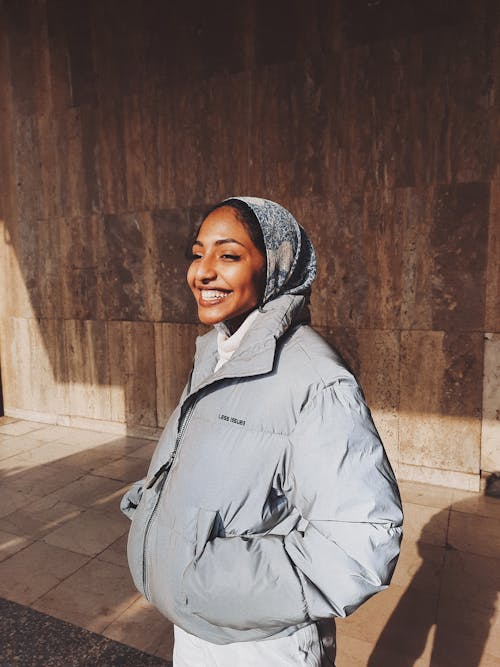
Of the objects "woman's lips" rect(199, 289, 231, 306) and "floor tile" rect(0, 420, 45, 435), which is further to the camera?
"floor tile" rect(0, 420, 45, 435)

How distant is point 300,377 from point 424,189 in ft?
14.1

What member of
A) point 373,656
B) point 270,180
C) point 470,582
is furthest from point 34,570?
point 270,180

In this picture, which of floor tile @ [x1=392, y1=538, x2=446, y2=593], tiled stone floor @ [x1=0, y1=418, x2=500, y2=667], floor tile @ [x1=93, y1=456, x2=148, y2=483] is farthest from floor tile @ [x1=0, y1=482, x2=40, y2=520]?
floor tile @ [x1=392, y1=538, x2=446, y2=593]

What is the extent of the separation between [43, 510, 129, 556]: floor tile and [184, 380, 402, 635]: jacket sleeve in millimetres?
3195

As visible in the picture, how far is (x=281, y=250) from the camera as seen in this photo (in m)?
1.59

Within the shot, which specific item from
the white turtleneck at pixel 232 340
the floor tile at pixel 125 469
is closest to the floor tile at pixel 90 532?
the floor tile at pixel 125 469

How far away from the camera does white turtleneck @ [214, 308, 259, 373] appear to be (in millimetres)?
1622

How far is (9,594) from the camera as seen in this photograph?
3.47m

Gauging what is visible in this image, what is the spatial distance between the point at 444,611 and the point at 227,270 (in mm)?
2962

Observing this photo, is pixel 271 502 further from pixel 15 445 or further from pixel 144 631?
pixel 15 445

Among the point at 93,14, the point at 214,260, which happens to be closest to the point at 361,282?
the point at 214,260

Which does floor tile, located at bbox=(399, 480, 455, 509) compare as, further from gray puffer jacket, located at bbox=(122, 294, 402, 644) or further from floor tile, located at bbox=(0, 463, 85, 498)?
gray puffer jacket, located at bbox=(122, 294, 402, 644)

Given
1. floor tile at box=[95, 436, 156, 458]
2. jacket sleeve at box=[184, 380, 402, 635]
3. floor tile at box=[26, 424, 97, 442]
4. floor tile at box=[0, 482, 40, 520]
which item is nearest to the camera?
jacket sleeve at box=[184, 380, 402, 635]

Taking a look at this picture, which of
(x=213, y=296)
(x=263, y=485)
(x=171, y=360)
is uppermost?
(x=213, y=296)
